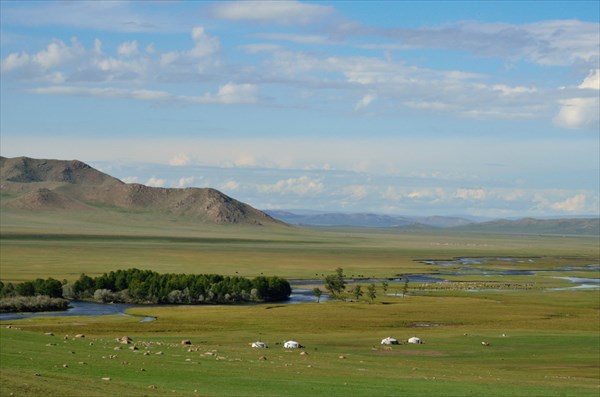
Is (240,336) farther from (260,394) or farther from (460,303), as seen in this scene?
(460,303)

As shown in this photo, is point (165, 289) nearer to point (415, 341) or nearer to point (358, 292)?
point (358, 292)

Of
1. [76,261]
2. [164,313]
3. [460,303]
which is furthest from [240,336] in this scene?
[76,261]

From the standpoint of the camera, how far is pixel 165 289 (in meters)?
93.9

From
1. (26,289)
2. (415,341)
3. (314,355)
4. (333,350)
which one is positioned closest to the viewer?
(314,355)

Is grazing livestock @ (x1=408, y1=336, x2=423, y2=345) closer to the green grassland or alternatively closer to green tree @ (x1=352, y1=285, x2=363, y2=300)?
the green grassland

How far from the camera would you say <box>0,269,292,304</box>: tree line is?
9356 cm

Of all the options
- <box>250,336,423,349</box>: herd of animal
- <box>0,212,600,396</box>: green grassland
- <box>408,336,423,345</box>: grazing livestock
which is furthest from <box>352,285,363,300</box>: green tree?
<box>408,336,423,345</box>: grazing livestock

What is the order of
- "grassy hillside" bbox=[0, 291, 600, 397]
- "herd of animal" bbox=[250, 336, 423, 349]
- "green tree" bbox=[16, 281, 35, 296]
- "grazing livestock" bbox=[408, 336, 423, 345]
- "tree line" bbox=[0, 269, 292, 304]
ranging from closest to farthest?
"grassy hillside" bbox=[0, 291, 600, 397] < "herd of animal" bbox=[250, 336, 423, 349] < "grazing livestock" bbox=[408, 336, 423, 345] < "green tree" bbox=[16, 281, 35, 296] < "tree line" bbox=[0, 269, 292, 304]

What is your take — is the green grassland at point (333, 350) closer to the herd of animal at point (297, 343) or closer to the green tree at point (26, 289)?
the herd of animal at point (297, 343)

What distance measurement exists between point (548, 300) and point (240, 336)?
162 ft

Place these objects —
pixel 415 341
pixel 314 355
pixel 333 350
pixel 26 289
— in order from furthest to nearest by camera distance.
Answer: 1. pixel 26 289
2. pixel 415 341
3. pixel 333 350
4. pixel 314 355

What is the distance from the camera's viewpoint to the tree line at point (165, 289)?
307 feet

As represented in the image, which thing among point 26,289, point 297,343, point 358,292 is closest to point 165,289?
point 26,289

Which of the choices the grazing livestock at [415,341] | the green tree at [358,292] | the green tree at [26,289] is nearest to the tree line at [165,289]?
the green tree at [26,289]
